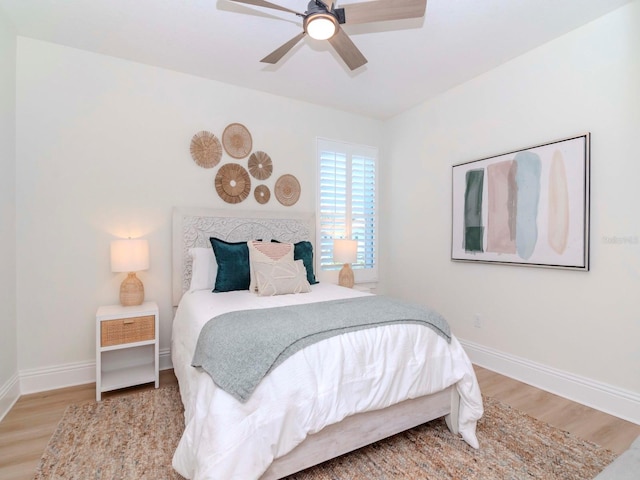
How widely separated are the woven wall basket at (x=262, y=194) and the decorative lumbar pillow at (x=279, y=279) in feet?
3.30

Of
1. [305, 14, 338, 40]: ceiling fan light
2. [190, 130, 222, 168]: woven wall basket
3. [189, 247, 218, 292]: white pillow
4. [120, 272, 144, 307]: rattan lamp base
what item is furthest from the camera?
[190, 130, 222, 168]: woven wall basket

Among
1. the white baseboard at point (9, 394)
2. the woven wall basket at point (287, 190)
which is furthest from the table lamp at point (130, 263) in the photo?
the woven wall basket at point (287, 190)

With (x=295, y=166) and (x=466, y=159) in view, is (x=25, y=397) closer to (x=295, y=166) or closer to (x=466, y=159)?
(x=295, y=166)

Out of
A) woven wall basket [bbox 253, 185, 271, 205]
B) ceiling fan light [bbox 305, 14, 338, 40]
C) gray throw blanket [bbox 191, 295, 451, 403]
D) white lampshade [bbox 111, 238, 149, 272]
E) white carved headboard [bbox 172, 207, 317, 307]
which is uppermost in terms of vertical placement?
ceiling fan light [bbox 305, 14, 338, 40]

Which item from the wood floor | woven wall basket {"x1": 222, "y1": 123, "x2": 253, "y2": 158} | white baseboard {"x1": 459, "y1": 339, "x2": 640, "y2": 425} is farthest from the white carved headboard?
white baseboard {"x1": 459, "y1": 339, "x2": 640, "y2": 425}

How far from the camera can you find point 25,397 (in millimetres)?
2510

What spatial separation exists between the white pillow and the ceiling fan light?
203 centimetres

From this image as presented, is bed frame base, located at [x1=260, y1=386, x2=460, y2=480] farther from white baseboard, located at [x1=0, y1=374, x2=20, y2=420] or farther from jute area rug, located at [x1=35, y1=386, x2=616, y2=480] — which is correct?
white baseboard, located at [x1=0, y1=374, x2=20, y2=420]

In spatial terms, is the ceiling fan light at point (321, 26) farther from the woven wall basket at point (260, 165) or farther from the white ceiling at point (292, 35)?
the woven wall basket at point (260, 165)

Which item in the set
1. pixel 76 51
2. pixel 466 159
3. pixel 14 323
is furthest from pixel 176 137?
pixel 466 159

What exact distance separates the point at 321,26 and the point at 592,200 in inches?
89.1

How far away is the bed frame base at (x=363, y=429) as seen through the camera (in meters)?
1.52

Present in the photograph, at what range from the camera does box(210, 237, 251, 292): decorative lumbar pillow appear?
2836 millimetres

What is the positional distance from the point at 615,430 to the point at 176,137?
4081mm
